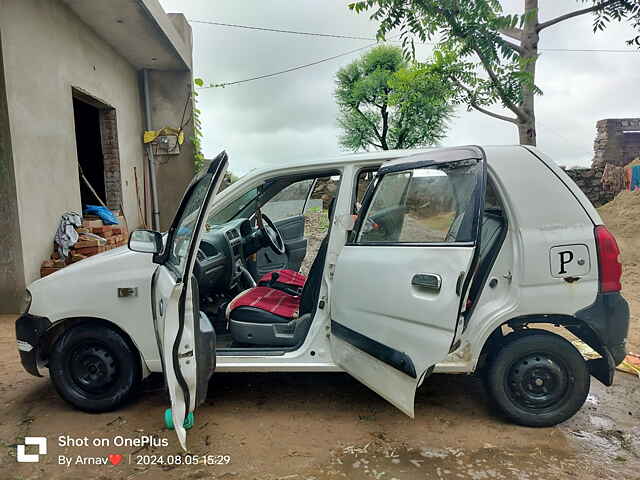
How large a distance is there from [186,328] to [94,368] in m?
1.13

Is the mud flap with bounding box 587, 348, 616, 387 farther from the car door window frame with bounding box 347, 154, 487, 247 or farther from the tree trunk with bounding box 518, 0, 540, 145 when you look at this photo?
the tree trunk with bounding box 518, 0, 540, 145

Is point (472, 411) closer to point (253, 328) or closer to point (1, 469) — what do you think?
point (253, 328)

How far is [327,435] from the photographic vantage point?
269 centimetres

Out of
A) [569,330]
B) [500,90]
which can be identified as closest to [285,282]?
[569,330]

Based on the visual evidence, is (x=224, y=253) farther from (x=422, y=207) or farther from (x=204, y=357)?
(x=422, y=207)

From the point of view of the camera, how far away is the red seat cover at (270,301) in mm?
3111

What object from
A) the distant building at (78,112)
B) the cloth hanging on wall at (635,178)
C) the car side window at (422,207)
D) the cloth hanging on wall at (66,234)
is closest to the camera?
the car side window at (422,207)

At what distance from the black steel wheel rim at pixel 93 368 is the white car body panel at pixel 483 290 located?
225 mm

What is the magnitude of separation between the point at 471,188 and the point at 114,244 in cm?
644

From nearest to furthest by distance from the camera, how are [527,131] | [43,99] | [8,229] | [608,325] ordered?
[608,325], [8,229], [43,99], [527,131]

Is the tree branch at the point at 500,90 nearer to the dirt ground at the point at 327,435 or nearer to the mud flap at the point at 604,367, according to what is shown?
the dirt ground at the point at 327,435

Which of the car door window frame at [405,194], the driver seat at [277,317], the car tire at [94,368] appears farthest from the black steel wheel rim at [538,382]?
the car tire at [94,368]

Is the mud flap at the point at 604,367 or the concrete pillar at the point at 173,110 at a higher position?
the concrete pillar at the point at 173,110

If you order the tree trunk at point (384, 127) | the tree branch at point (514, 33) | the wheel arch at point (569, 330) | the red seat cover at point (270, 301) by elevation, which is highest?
the tree trunk at point (384, 127)
